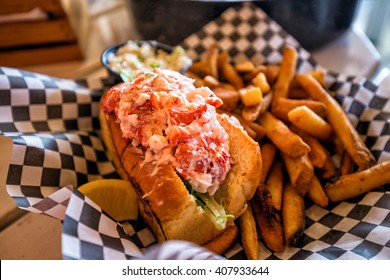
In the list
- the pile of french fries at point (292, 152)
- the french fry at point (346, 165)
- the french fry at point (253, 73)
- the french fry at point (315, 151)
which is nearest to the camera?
Answer: the pile of french fries at point (292, 152)

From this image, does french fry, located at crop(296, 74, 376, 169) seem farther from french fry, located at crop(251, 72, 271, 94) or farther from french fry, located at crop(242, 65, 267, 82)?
french fry, located at crop(242, 65, 267, 82)

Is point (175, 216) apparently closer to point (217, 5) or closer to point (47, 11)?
point (217, 5)

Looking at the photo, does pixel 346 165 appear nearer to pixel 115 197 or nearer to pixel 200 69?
pixel 200 69

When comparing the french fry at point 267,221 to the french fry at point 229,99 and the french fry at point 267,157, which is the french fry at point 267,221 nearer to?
the french fry at point 267,157

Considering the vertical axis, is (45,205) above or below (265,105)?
below

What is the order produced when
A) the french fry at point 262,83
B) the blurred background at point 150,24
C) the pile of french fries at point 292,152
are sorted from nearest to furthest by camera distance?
the pile of french fries at point 292,152 < the french fry at point 262,83 < the blurred background at point 150,24

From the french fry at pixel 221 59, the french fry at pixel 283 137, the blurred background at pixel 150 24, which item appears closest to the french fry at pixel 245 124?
the french fry at pixel 283 137
